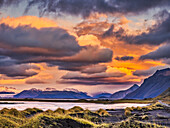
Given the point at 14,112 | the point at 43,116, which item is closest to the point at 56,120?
the point at 43,116


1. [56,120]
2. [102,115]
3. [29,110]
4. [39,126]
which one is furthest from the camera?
[29,110]

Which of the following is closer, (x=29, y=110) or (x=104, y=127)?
(x=104, y=127)

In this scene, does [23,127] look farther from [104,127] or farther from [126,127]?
[126,127]

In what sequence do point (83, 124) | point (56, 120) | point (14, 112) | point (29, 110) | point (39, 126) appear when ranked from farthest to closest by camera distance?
point (29, 110)
point (14, 112)
point (83, 124)
point (56, 120)
point (39, 126)

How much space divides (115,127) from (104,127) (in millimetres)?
959

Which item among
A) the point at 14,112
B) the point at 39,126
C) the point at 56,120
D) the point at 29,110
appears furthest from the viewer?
the point at 29,110

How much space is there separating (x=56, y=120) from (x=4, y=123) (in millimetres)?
5077

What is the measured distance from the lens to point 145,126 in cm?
2092

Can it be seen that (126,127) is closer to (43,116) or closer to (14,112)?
(43,116)

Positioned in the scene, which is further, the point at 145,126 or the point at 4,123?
the point at 4,123

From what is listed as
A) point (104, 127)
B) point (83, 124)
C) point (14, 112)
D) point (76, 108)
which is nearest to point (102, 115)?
point (76, 108)

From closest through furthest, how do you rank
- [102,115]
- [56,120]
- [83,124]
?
[56,120], [83,124], [102,115]

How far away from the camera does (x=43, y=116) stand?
22172mm

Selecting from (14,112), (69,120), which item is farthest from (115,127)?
(14,112)
